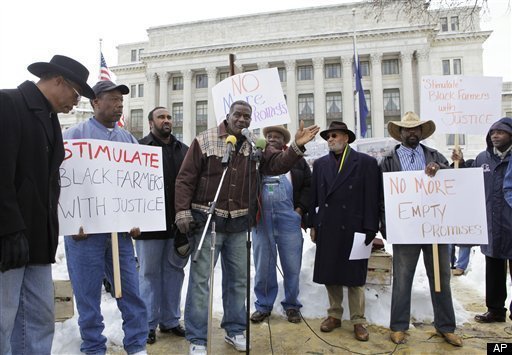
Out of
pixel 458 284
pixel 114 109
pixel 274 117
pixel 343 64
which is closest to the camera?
pixel 114 109

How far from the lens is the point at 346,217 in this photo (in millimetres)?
3994

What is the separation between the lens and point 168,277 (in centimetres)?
400

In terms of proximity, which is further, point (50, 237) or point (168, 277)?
point (168, 277)

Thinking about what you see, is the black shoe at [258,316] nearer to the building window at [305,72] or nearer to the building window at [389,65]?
the building window at [305,72]

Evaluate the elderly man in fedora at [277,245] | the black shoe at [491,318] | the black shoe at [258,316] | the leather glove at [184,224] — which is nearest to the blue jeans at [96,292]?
the leather glove at [184,224]

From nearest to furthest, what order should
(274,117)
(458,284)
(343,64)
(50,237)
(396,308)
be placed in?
(50,237)
(396,308)
(274,117)
(458,284)
(343,64)

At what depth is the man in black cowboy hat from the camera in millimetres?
2020

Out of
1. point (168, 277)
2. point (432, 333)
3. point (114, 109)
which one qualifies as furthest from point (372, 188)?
point (114, 109)

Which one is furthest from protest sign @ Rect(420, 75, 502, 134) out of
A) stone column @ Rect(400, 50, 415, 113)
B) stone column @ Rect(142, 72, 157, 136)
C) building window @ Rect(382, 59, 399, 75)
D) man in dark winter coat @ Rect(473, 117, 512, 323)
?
stone column @ Rect(142, 72, 157, 136)

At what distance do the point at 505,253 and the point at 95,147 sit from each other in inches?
175

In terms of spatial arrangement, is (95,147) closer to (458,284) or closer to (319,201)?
(319,201)

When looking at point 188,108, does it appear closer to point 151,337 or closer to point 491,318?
point 151,337

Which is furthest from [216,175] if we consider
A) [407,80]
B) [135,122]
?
[135,122]

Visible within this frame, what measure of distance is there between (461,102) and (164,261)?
12.5 ft
